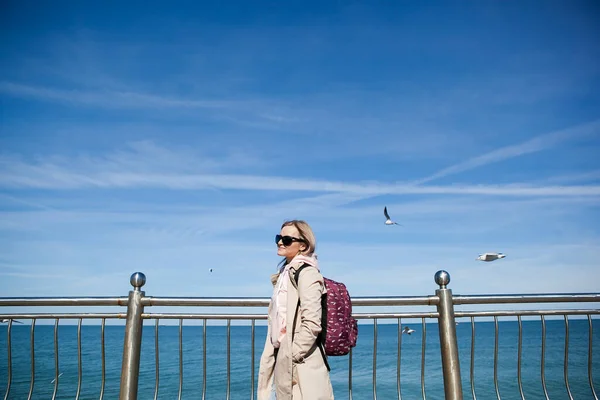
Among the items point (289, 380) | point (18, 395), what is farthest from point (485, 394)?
point (289, 380)

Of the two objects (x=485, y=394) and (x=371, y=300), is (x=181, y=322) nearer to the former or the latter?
(x=371, y=300)

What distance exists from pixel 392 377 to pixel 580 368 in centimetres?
1385

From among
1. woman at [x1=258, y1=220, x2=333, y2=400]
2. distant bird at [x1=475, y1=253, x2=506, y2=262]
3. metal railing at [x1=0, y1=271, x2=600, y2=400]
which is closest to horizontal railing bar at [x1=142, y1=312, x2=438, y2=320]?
metal railing at [x1=0, y1=271, x2=600, y2=400]

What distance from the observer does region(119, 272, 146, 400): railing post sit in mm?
4828

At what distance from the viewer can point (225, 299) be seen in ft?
15.9

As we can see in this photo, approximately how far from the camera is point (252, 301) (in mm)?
4805

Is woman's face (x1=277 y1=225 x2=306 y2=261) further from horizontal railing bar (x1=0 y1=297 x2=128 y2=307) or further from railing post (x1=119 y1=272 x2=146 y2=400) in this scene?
horizontal railing bar (x1=0 y1=297 x2=128 y2=307)

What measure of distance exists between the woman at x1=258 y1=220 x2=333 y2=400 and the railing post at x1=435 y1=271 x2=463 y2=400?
1762mm

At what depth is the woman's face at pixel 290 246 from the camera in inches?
147

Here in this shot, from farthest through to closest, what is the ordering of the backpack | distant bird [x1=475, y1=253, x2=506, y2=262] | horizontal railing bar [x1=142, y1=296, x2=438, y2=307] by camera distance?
distant bird [x1=475, y1=253, x2=506, y2=262], horizontal railing bar [x1=142, y1=296, x2=438, y2=307], the backpack

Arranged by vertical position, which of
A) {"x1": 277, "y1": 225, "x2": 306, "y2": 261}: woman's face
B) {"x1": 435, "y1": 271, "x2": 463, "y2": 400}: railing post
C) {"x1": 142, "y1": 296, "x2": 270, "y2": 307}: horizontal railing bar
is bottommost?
{"x1": 435, "y1": 271, "x2": 463, "y2": 400}: railing post

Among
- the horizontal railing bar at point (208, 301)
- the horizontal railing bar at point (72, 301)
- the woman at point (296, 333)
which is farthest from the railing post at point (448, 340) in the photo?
the horizontal railing bar at point (72, 301)

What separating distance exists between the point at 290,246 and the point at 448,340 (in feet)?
6.68

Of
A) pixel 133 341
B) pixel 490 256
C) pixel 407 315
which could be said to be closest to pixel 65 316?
pixel 133 341
